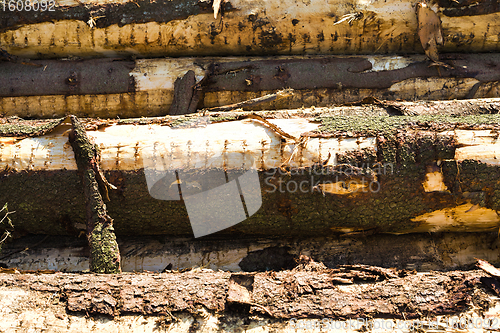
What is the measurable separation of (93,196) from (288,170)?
1.37 metres

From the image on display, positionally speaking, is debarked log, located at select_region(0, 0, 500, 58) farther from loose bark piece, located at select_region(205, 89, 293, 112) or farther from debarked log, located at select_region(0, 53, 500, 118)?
loose bark piece, located at select_region(205, 89, 293, 112)

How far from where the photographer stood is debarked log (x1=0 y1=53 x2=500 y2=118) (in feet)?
11.2

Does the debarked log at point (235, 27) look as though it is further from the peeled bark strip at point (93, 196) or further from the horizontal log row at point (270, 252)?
the horizontal log row at point (270, 252)

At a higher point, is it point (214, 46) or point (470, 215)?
point (214, 46)

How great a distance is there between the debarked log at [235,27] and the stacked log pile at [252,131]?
0.01 m

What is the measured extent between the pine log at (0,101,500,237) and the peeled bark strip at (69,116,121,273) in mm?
82

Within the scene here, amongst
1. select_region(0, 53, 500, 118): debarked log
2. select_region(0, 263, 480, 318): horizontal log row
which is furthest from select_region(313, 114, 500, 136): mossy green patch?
select_region(0, 263, 480, 318): horizontal log row

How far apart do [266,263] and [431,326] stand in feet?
3.89

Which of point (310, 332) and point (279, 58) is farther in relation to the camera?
point (279, 58)

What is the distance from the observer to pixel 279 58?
3.56 meters

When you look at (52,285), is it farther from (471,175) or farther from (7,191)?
(471,175)

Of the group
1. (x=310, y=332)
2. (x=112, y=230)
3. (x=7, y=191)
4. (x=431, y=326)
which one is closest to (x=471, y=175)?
(x=431, y=326)

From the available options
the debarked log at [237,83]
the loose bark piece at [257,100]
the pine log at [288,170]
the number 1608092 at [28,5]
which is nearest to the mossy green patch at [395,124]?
the pine log at [288,170]

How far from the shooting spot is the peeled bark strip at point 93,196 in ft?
8.17
